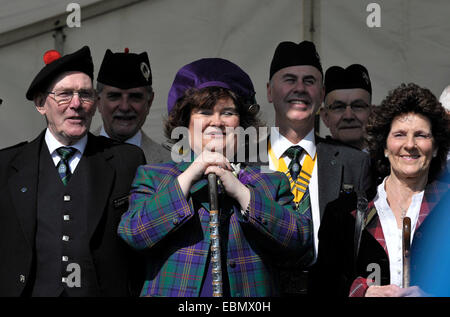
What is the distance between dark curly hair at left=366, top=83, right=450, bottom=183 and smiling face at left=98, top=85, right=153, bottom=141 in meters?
1.47

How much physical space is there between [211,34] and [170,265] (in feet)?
8.67

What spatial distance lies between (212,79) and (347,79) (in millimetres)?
1633

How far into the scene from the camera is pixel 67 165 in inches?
136

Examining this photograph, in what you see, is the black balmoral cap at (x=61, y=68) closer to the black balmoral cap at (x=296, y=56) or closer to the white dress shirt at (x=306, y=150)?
the white dress shirt at (x=306, y=150)

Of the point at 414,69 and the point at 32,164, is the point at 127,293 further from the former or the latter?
the point at 414,69

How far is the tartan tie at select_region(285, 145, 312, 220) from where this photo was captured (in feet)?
12.2

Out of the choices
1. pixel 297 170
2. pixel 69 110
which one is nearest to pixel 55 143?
pixel 69 110

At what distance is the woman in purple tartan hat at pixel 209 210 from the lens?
309 cm

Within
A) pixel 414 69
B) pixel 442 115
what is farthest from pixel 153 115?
pixel 442 115

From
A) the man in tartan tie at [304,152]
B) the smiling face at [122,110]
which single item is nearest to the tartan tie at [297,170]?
the man in tartan tie at [304,152]

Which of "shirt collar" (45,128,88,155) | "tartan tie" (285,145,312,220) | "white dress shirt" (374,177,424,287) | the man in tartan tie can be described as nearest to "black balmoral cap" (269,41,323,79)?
the man in tartan tie

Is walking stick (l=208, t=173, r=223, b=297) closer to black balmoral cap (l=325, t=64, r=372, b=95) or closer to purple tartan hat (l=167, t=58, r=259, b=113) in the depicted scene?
purple tartan hat (l=167, t=58, r=259, b=113)

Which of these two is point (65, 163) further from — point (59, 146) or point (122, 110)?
point (122, 110)

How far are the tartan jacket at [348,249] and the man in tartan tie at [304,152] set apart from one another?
0.09 m
